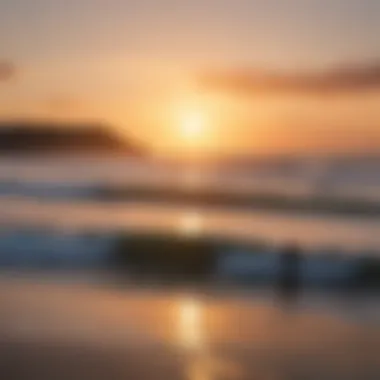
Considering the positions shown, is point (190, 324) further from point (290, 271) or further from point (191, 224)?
point (191, 224)

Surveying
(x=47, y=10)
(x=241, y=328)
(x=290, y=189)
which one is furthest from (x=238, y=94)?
(x=290, y=189)

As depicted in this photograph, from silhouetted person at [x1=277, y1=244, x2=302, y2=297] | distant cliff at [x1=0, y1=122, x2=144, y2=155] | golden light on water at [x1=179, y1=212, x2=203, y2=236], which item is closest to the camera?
silhouetted person at [x1=277, y1=244, x2=302, y2=297]

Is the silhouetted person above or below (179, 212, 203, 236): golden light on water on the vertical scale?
below

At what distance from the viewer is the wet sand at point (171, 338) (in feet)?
4.96

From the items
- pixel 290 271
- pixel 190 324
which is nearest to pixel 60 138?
pixel 290 271

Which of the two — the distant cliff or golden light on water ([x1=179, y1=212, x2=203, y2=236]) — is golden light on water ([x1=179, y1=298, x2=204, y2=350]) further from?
golden light on water ([x1=179, y1=212, x2=203, y2=236])

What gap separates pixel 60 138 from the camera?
2555mm

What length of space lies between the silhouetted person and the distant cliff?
525mm

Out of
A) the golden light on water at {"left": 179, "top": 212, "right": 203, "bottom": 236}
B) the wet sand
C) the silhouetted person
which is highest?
the golden light on water at {"left": 179, "top": 212, "right": 203, "bottom": 236}

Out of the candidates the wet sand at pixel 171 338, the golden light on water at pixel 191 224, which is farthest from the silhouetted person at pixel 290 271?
the golden light on water at pixel 191 224

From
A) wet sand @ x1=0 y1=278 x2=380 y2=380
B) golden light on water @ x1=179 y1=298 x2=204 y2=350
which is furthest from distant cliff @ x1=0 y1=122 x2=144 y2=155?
golden light on water @ x1=179 y1=298 x2=204 y2=350

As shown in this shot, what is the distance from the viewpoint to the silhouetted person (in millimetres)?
2267

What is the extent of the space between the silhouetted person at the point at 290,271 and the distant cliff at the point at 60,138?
0.53 meters

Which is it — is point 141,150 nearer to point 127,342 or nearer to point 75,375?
point 127,342
